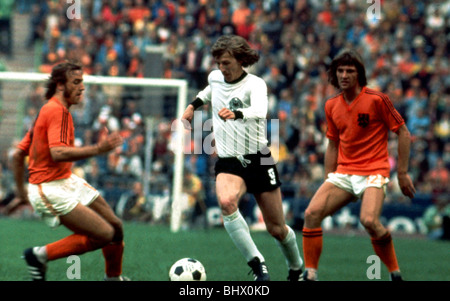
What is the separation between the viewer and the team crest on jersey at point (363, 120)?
7473 millimetres

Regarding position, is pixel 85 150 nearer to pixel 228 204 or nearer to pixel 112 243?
pixel 112 243

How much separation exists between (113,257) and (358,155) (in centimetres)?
259

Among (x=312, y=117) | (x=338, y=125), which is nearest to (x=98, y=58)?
(x=312, y=117)

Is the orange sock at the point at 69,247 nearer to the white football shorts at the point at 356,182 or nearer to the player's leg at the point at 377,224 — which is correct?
the white football shorts at the point at 356,182

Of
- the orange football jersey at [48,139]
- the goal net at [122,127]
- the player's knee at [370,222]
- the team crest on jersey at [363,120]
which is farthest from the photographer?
the goal net at [122,127]

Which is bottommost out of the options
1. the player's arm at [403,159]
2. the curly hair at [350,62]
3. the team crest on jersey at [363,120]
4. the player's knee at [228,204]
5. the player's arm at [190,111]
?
the player's knee at [228,204]

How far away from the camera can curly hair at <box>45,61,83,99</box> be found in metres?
6.93

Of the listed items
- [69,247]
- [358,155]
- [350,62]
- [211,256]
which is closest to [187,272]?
[69,247]

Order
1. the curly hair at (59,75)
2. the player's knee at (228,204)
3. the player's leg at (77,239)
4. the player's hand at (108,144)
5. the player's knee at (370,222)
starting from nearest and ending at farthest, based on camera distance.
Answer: the player's hand at (108,144)
the player's leg at (77,239)
the curly hair at (59,75)
the player's knee at (370,222)
the player's knee at (228,204)

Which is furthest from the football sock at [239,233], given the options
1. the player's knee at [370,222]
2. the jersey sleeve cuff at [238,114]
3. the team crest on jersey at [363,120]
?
the team crest on jersey at [363,120]

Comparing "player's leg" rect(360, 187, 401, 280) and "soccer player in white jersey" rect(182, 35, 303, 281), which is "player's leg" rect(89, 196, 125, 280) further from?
"player's leg" rect(360, 187, 401, 280)

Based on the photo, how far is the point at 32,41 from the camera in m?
25.8

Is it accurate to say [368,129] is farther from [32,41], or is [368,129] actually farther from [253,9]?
[32,41]

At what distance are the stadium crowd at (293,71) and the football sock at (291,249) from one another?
32.1 feet
